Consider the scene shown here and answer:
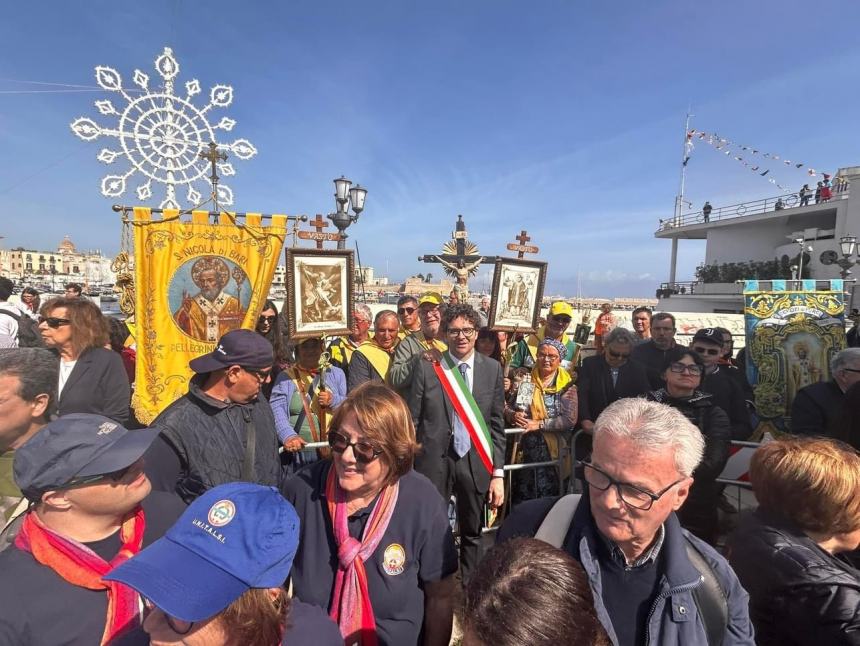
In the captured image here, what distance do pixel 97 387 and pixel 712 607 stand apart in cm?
421

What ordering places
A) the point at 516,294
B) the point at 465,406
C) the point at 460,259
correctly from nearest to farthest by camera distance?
the point at 465,406, the point at 516,294, the point at 460,259

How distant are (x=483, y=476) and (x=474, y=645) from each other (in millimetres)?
2329

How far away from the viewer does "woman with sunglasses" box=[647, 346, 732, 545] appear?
124 inches

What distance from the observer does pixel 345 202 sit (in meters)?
7.07

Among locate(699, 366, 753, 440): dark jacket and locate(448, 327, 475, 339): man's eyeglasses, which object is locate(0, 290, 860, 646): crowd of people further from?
locate(448, 327, 475, 339): man's eyeglasses

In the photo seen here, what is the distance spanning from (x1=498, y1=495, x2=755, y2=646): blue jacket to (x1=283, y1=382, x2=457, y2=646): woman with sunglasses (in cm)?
61

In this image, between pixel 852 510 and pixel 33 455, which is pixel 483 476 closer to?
pixel 852 510

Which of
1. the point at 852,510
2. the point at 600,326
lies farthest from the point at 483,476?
the point at 600,326

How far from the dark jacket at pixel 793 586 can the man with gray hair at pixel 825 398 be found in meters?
2.52

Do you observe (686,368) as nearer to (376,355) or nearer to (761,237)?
(376,355)

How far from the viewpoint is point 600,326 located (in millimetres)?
6855

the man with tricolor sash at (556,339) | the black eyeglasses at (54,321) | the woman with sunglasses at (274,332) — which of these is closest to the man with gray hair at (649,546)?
the man with tricolor sash at (556,339)

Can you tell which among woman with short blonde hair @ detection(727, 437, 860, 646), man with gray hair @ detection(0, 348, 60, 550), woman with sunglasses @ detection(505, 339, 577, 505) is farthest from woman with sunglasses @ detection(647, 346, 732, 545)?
man with gray hair @ detection(0, 348, 60, 550)

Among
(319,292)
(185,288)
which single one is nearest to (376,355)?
(319,292)
